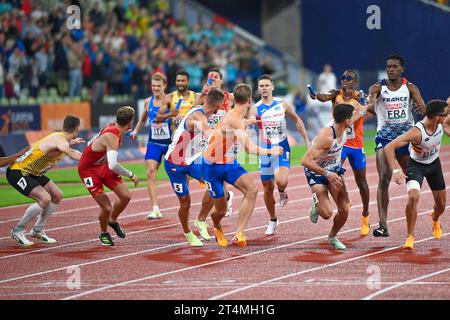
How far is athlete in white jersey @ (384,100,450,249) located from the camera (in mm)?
12820

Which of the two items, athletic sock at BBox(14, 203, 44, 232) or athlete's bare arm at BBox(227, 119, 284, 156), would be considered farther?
athletic sock at BBox(14, 203, 44, 232)

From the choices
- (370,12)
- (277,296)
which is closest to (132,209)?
(277,296)

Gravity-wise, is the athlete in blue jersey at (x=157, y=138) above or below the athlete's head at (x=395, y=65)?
below

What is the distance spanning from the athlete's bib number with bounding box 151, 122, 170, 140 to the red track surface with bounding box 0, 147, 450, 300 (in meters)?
1.32

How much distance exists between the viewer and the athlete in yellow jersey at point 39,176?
Answer: 1415 cm

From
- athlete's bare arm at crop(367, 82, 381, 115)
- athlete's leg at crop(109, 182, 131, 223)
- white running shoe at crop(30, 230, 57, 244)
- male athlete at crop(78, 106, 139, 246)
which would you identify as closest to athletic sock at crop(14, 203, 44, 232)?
white running shoe at crop(30, 230, 57, 244)

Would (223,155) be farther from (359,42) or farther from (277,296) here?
(359,42)

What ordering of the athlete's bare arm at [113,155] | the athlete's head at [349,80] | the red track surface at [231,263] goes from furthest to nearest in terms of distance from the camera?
the athlete's head at [349,80] → the athlete's bare arm at [113,155] → the red track surface at [231,263]

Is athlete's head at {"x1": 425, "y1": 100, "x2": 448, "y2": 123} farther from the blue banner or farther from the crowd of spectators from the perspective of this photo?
the crowd of spectators

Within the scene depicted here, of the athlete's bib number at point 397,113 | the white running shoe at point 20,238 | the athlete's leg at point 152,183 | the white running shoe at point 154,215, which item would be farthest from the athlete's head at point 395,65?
the white running shoe at point 20,238

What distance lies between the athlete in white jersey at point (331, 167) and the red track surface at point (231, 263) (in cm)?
48

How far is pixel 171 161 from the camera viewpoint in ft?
44.4

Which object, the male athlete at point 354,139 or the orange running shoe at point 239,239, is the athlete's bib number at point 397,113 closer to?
the male athlete at point 354,139

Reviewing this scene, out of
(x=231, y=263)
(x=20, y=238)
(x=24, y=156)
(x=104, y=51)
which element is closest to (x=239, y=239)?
(x=231, y=263)
